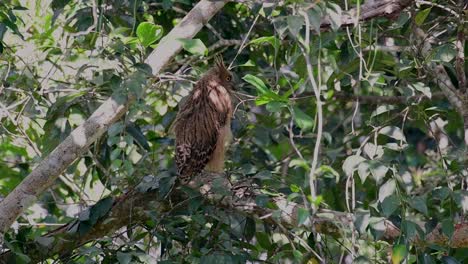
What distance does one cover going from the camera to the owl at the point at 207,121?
6324mm

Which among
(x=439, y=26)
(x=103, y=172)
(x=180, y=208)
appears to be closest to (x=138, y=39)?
(x=180, y=208)

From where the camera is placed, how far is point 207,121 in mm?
6484

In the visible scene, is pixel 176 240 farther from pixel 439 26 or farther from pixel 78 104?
pixel 439 26

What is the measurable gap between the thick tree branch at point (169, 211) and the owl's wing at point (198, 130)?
2.61 ft

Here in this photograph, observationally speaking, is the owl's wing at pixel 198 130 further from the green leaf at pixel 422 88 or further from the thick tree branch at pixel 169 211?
the green leaf at pixel 422 88

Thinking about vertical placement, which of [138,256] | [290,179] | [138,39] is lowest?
[290,179]

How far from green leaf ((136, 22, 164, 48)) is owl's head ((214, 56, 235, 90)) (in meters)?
1.80

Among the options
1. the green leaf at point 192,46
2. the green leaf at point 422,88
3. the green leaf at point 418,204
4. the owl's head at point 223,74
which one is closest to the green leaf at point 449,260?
the green leaf at point 418,204

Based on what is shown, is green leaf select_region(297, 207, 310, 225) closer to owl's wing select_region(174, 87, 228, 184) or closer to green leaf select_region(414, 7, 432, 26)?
green leaf select_region(414, 7, 432, 26)

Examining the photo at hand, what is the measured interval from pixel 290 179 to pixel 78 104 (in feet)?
4.49

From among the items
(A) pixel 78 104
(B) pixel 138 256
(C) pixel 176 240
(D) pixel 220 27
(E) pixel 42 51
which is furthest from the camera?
(D) pixel 220 27

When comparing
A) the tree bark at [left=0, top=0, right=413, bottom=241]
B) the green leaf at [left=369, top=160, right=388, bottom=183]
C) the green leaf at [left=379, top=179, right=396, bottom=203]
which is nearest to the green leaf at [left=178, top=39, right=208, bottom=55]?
the tree bark at [left=0, top=0, right=413, bottom=241]

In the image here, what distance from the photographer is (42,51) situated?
6164 millimetres

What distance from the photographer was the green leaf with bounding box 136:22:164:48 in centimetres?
466
